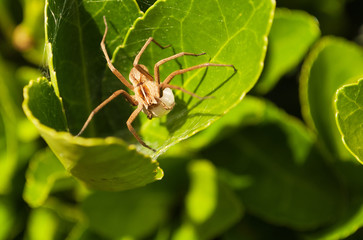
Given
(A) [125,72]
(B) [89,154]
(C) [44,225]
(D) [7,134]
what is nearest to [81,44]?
(A) [125,72]

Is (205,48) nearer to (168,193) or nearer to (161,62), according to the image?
(161,62)

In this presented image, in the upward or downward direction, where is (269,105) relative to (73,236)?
upward

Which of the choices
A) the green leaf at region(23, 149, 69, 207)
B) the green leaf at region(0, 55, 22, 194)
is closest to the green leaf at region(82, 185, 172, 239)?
the green leaf at region(23, 149, 69, 207)

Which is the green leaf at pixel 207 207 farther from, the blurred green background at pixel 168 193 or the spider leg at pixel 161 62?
the spider leg at pixel 161 62

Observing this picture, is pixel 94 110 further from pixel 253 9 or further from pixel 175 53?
pixel 253 9

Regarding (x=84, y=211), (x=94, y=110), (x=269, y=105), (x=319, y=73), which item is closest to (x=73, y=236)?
(x=84, y=211)

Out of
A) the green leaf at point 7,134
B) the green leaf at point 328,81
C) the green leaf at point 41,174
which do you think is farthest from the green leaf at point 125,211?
the green leaf at point 328,81
